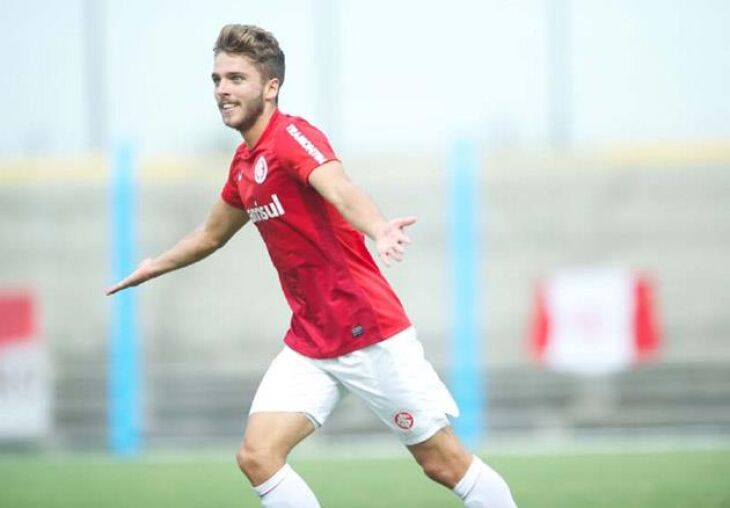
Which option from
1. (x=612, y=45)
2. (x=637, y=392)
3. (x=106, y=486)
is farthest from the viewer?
(x=612, y=45)

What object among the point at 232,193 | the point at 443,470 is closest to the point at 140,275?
the point at 232,193

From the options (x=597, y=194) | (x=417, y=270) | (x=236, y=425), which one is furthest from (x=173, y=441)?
(x=597, y=194)

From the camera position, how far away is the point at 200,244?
6340mm

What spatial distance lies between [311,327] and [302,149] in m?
0.73

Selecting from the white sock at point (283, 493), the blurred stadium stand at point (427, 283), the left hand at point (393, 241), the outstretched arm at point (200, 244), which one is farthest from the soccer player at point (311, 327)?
the blurred stadium stand at point (427, 283)

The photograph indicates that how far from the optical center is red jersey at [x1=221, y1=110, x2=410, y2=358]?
18.3 feet

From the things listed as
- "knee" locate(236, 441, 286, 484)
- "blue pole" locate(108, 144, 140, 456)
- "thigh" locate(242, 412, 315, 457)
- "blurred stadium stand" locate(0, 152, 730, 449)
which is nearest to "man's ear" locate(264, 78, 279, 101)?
"thigh" locate(242, 412, 315, 457)

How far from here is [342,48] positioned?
52.2 ft

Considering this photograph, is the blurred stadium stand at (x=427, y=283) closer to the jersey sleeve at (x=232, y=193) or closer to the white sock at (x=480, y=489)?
the jersey sleeve at (x=232, y=193)

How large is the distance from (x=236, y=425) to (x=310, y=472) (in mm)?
2901

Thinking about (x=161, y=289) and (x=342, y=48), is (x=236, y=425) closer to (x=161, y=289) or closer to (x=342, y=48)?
(x=161, y=289)

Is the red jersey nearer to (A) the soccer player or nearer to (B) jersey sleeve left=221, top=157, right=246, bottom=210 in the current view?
(A) the soccer player

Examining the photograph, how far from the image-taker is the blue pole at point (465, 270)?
12578mm

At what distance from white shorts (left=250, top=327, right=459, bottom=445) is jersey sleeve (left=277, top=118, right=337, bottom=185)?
2.42 feet
